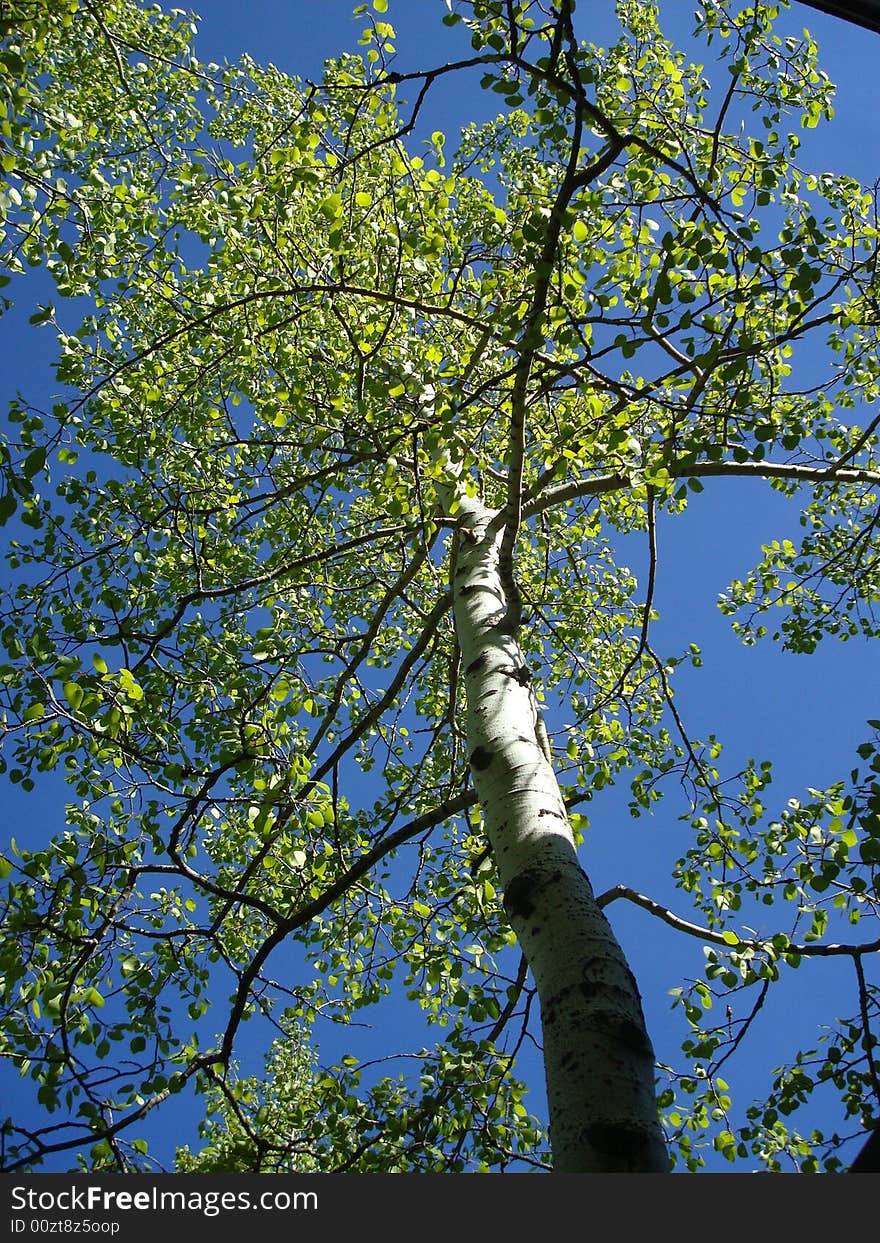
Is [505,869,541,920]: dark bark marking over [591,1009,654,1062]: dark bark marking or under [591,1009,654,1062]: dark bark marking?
over

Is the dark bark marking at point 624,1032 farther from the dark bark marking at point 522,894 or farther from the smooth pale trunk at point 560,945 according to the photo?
the dark bark marking at point 522,894

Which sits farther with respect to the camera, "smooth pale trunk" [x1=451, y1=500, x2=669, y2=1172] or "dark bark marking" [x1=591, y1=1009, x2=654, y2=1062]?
"dark bark marking" [x1=591, y1=1009, x2=654, y2=1062]

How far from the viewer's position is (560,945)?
9.16 feet

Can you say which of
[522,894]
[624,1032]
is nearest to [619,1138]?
[624,1032]

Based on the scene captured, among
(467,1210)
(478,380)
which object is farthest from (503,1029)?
(478,380)

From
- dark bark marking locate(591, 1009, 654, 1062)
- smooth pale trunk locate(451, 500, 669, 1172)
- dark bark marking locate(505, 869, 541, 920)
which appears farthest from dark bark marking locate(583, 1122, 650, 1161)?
dark bark marking locate(505, 869, 541, 920)

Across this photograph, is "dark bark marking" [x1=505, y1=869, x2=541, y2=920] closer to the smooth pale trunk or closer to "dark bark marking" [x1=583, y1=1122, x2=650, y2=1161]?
the smooth pale trunk

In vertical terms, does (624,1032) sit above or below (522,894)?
below

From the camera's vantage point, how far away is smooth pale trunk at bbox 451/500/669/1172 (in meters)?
2.29

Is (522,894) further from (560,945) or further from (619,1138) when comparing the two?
(619,1138)

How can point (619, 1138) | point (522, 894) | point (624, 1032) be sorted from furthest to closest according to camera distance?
point (522, 894)
point (624, 1032)
point (619, 1138)

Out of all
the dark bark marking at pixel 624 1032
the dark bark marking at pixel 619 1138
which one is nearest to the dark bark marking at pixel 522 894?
the dark bark marking at pixel 624 1032

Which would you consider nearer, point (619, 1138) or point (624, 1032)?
point (619, 1138)

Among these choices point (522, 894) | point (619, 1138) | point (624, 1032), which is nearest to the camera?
point (619, 1138)
